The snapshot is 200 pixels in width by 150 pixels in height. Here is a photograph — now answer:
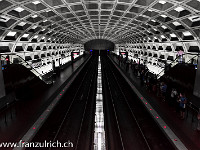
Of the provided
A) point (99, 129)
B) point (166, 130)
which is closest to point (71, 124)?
point (99, 129)

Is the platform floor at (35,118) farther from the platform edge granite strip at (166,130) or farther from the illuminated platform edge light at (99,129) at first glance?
the illuminated platform edge light at (99,129)

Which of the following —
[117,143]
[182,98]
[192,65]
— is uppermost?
[192,65]

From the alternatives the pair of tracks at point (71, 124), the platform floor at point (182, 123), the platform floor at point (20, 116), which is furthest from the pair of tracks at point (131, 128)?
the platform floor at point (20, 116)

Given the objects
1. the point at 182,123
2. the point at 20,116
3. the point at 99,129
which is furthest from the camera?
the point at 99,129

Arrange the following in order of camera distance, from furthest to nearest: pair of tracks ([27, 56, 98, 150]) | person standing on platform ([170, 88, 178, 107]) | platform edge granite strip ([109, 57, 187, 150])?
person standing on platform ([170, 88, 178, 107]), pair of tracks ([27, 56, 98, 150]), platform edge granite strip ([109, 57, 187, 150])

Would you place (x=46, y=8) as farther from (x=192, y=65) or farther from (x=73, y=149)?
(x=192, y=65)

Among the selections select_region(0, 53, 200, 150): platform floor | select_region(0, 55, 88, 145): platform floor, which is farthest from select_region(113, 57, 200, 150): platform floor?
select_region(0, 55, 88, 145): platform floor

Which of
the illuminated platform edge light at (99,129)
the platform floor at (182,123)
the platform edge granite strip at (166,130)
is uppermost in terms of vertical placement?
the platform floor at (182,123)

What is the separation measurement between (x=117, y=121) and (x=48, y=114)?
16.7 ft

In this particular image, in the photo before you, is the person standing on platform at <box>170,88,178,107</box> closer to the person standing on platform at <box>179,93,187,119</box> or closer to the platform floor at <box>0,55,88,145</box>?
the person standing on platform at <box>179,93,187,119</box>

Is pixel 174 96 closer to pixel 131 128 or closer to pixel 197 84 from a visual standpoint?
pixel 197 84

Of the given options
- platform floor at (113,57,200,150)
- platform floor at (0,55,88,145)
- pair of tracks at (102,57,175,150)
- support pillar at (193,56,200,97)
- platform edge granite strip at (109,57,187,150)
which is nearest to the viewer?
platform edge granite strip at (109,57,187,150)

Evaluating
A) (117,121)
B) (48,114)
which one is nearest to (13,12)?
(48,114)

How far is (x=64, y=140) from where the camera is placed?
7.83 m
